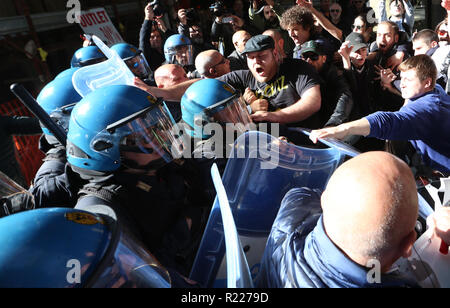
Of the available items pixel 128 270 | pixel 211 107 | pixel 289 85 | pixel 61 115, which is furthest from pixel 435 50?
pixel 128 270

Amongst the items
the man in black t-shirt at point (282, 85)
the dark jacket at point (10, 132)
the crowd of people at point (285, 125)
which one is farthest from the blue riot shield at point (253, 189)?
the dark jacket at point (10, 132)

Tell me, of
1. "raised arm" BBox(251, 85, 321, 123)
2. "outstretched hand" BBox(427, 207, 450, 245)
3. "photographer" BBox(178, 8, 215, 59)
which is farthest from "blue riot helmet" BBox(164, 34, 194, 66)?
"outstretched hand" BBox(427, 207, 450, 245)

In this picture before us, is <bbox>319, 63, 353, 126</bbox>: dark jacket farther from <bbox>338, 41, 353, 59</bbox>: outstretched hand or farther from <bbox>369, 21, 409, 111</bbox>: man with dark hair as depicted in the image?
<bbox>369, 21, 409, 111</bbox>: man with dark hair

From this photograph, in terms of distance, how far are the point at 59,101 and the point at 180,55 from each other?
2.57 metres

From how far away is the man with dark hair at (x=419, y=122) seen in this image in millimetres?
2016

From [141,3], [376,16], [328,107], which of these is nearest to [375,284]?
[328,107]

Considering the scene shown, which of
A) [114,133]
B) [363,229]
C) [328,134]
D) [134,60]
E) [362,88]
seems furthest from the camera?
[134,60]

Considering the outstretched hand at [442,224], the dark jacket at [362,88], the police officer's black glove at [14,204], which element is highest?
the police officer's black glove at [14,204]

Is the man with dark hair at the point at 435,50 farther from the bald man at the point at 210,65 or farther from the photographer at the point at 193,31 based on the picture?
the photographer at the point at 193,31

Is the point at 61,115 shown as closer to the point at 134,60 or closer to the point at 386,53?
the point at 134,60

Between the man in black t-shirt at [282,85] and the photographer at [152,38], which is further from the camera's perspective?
the photographer at [152,38]

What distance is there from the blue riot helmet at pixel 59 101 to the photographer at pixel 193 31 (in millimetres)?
3230

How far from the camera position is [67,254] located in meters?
0.92

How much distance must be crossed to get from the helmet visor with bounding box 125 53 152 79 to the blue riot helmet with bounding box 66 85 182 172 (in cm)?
244
